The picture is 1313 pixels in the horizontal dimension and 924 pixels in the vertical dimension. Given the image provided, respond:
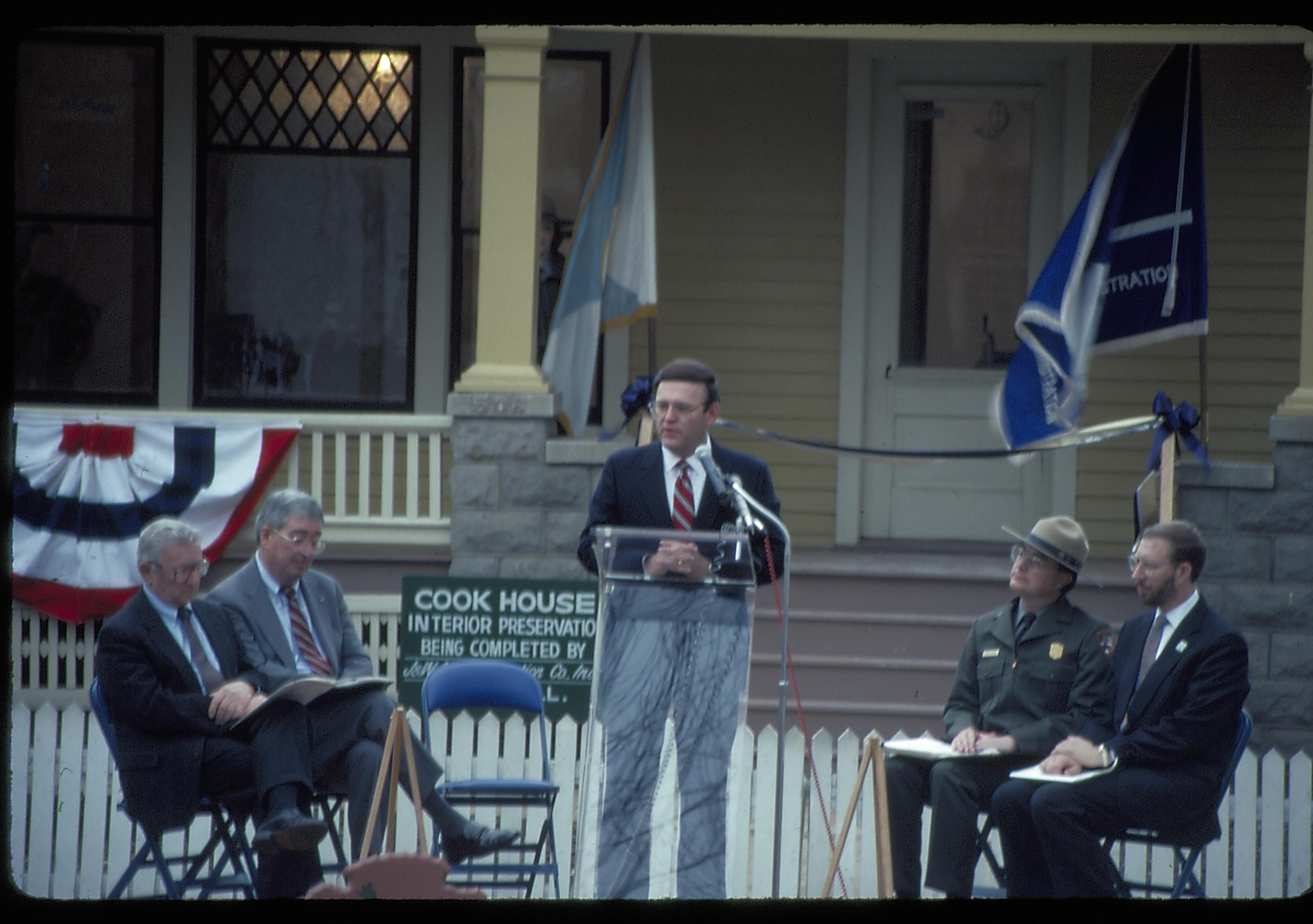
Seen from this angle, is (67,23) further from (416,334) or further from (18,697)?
(18,697)

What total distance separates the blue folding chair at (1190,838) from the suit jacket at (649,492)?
5.54ft

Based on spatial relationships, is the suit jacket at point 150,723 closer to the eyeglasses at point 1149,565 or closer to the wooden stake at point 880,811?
the wooden stake at point 880,811

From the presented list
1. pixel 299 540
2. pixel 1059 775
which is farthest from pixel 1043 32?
pixel 299 540

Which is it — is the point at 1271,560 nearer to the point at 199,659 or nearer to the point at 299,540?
the point at 299,540

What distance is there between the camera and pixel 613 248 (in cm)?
866

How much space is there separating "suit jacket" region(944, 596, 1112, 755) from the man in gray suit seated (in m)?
1.86

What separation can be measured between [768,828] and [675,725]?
1.91 meters

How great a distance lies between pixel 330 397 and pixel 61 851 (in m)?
4.16

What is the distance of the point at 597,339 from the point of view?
8711 mm

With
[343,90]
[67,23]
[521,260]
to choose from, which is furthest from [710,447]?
[67,23]

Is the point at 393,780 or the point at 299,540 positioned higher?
the point at 299,540

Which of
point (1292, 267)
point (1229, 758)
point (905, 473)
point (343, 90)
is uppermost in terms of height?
point (343, 90)

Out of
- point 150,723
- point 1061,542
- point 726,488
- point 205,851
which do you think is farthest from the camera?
point 1061,542

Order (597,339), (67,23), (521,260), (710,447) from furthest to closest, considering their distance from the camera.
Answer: (67,23)
(597,339)
(521,260)
(710,447)
